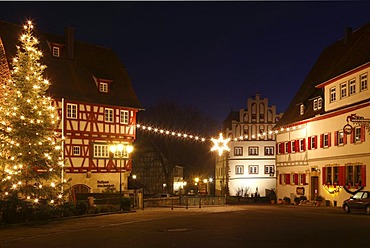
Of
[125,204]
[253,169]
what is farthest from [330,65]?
[253,169]

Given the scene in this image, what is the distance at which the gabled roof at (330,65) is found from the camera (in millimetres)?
42591

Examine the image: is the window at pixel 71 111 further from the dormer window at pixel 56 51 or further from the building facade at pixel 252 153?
the building facade at pixel 252 153

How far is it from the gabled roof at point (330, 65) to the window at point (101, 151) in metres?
18.6

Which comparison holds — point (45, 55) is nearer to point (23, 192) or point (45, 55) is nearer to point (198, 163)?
point (23, 192)

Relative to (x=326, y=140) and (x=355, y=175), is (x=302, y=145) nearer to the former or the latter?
(x=326, y=140)

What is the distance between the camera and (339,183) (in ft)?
143

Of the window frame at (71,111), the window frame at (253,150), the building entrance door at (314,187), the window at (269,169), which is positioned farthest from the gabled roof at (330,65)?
the window at (269,169)

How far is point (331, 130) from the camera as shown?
45562 millimetres

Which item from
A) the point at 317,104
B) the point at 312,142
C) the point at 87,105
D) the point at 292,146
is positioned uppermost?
the point at 317,104

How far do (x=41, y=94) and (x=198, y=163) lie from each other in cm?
5284

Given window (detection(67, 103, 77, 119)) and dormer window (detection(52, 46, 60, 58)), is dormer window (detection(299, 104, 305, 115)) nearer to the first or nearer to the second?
window (detection(67, 103, 77, 119))

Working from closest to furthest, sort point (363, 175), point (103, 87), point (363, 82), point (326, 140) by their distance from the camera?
point (363, 175)
point (363, 82)
point (326, 140)
point (103, 87)

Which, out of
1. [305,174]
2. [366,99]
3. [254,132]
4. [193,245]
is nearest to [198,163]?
[254,132]

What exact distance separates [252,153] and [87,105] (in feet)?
143
